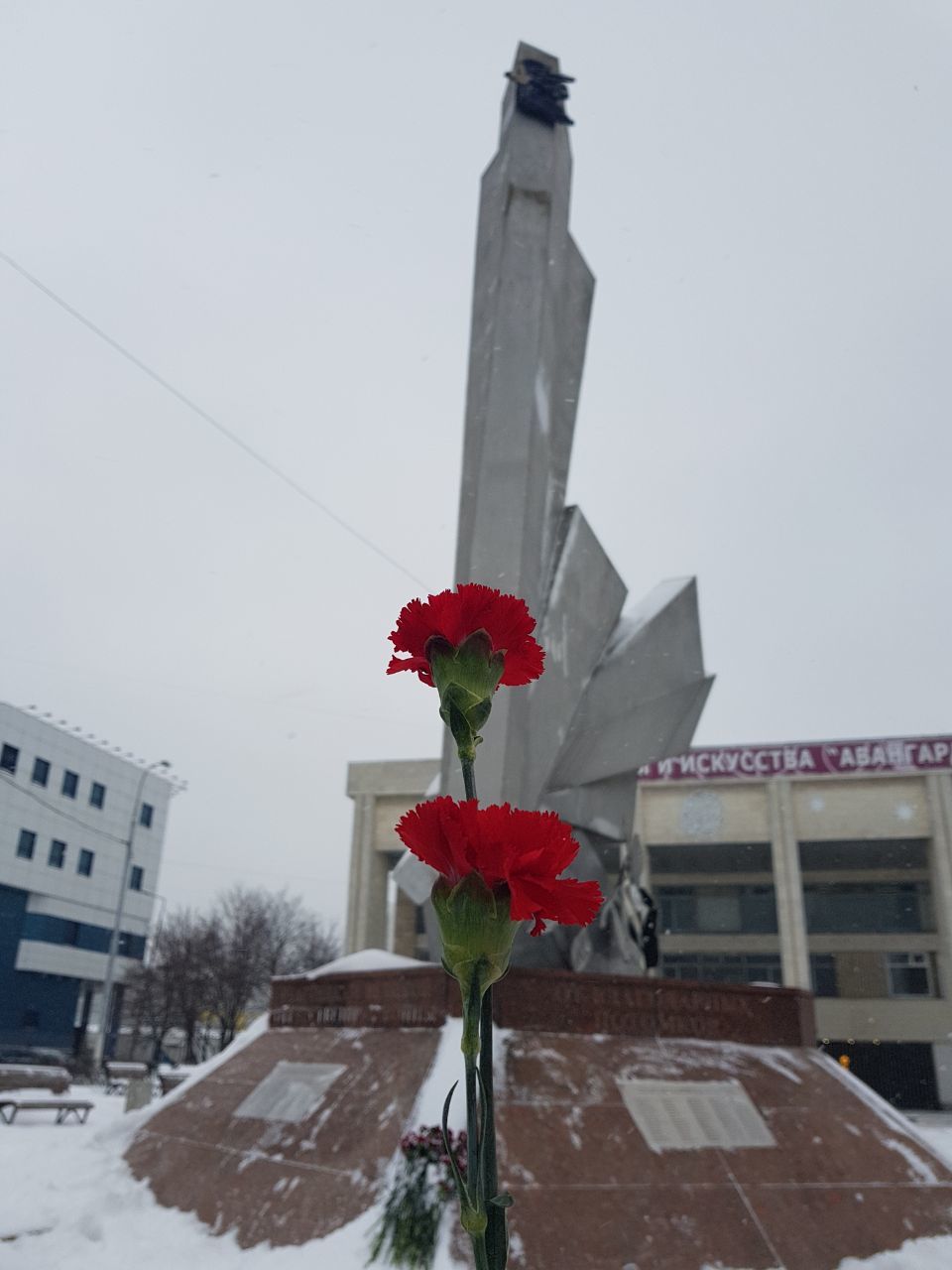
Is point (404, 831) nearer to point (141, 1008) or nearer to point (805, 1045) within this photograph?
point (805, 1045)

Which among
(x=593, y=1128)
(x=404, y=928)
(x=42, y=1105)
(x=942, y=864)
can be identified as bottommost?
(x=42, y=1105)

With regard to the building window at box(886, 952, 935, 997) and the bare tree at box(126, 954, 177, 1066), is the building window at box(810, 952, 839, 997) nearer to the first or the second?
the building window at box(886, 952, 935, 997)

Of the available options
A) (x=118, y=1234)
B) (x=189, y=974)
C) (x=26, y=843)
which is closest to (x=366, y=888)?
(x=189, y=974)

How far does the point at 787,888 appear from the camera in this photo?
2991 centimetres

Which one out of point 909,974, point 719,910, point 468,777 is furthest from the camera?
point 719,910

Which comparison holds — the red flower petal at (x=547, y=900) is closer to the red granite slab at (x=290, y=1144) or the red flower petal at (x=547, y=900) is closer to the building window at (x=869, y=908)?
the red granite slab at (x=290, y=1144)

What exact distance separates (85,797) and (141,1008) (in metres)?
10.0

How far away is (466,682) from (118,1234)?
5442mm

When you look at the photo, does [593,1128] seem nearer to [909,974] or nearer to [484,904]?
[484,904]

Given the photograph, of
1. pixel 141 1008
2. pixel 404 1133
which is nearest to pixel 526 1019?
pixel 404 1133

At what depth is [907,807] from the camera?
2980 centimetres

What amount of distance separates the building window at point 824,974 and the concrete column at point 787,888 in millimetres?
600

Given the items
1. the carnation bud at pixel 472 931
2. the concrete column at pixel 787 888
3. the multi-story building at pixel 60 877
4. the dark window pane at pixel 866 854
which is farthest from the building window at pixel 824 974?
the carnation bud at pixel 472 931

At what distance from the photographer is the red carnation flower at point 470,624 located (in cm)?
158
